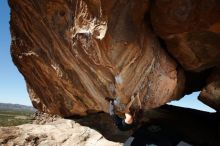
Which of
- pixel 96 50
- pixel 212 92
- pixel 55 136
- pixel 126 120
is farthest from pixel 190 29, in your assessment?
pixel 55 136

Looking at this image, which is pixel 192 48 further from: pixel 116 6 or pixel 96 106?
pixel 96 106

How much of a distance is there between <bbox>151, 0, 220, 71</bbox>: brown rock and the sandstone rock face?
0.57ft

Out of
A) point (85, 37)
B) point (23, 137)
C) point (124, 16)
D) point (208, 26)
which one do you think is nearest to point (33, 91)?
point (23, 137)

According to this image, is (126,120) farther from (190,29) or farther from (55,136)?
(55,136)

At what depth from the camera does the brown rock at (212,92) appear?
27.1ft

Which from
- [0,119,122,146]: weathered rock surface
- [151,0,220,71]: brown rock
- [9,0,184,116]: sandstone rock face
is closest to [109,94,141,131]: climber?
[9,0,184,116]: sandstone rock face

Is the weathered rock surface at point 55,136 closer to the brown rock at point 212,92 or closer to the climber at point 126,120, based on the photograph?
the climber at point 126,120

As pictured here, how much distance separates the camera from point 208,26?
6250mm

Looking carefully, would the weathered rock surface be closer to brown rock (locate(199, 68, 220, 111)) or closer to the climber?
the climber

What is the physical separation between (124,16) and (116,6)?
271 millimetres

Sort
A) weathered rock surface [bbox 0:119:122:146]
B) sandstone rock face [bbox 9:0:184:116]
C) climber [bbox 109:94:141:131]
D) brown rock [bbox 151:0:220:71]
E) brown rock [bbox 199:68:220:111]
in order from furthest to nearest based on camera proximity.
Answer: weathered rock surface [bbox 0:119:122:146], brown rock [bbox 199:68:220:111], climber [bbox 109:94:141:131], sandstone rock face [bbox 9:0:184:116], brown rock [bbox 151:0:220:71]

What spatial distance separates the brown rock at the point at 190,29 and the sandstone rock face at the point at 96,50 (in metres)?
0.17

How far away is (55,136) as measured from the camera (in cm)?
1032

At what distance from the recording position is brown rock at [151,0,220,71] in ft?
19.7
